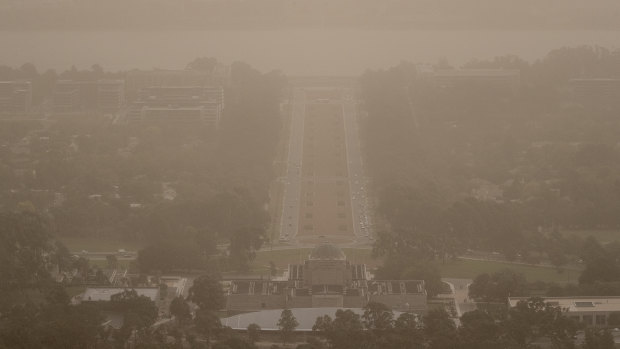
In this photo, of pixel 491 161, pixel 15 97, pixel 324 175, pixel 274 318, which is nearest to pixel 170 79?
pixel 15 97

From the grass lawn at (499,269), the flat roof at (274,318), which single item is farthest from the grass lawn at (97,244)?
the grass lawn at (499,269)

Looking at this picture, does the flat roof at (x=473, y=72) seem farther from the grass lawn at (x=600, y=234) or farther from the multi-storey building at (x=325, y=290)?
the multi-storey building at (x=325, y=290)

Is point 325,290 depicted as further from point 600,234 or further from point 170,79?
point 170,79

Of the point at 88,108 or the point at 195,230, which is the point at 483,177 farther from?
the point at 88,108

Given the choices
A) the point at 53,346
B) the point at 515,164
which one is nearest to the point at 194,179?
the point at 515,164

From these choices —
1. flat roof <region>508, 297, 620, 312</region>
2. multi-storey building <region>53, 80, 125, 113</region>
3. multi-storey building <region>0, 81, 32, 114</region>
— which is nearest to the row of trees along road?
flat roof <region>508, 297, 620, 312</region>

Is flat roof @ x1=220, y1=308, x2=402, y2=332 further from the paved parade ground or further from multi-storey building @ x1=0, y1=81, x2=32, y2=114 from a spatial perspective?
multi-storey building @ x1=0, y1=81, x2=32, y2=114
